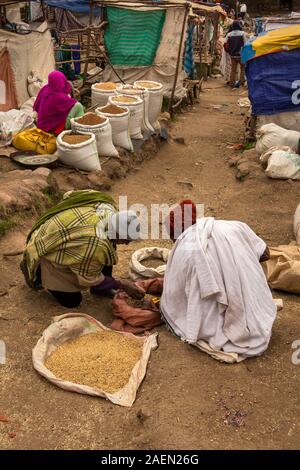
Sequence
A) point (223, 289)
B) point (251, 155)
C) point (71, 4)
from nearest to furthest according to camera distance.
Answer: point (223, 289), point (251, 155), point (71, 4)

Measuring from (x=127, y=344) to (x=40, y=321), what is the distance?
73cm

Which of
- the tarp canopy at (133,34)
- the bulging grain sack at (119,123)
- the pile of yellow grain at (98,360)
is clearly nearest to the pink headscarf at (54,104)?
the bulging grain sack at (119,123)

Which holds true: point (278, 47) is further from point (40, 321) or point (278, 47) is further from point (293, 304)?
point (40, 321)

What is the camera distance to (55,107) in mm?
6566

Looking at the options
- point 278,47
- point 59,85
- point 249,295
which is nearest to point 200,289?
point 249,295

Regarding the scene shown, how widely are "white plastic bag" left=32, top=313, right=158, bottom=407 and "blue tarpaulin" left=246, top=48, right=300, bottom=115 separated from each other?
5.26 m

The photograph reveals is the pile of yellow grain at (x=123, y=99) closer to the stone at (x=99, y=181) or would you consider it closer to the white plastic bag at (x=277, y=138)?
the stone at (x=99, y=181)

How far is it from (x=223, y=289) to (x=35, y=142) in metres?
4.04

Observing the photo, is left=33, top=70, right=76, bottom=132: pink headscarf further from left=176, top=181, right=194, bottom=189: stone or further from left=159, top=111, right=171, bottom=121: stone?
left=159, top=111, right=171, bottom=121: stone

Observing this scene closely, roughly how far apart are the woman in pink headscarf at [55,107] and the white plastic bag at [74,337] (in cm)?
374

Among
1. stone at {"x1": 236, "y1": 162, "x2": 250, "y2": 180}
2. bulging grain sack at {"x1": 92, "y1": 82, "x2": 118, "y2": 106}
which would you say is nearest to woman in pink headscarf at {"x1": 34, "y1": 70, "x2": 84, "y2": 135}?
bulging grain sack at {"x1": 92, "y1": 82, "x2": 118, "y2": 106}

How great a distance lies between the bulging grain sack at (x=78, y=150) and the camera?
6.01 m

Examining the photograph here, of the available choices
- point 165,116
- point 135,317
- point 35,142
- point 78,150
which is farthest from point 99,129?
point 165,116

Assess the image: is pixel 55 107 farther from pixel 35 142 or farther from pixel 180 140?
pixel 180 140
